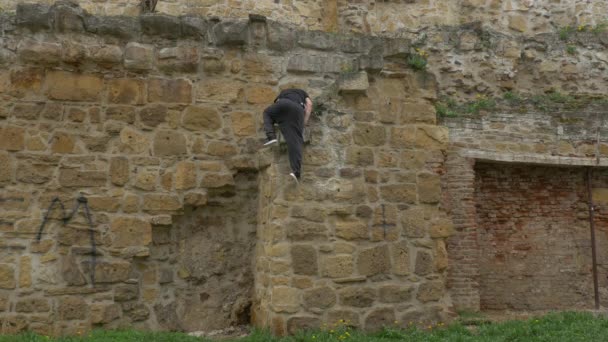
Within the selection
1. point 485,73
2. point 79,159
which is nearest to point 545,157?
point 485,73

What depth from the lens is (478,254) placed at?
32.2ft

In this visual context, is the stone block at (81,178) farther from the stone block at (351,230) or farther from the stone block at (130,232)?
the stone block at (351,230)

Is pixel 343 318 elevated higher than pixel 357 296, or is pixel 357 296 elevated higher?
pixel 357 296

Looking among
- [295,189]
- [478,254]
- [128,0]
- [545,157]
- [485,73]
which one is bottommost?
[478,254]

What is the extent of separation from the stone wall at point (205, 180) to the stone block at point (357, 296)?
0.01 meters

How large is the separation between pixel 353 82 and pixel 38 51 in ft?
10.9

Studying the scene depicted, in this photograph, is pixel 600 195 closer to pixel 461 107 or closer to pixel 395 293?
pixel 461 107

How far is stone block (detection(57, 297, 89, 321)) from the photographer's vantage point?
6762 mm

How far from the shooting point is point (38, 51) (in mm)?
7023

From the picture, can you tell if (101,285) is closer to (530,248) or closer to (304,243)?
(304,243)

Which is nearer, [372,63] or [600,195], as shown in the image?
[372,63]

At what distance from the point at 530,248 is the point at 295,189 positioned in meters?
4.79

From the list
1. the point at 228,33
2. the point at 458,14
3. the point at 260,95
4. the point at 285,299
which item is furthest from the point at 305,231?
the point at 458,14

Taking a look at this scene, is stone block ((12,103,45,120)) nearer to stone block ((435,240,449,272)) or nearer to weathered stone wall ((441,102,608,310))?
stone block ((435,240,449,272))
